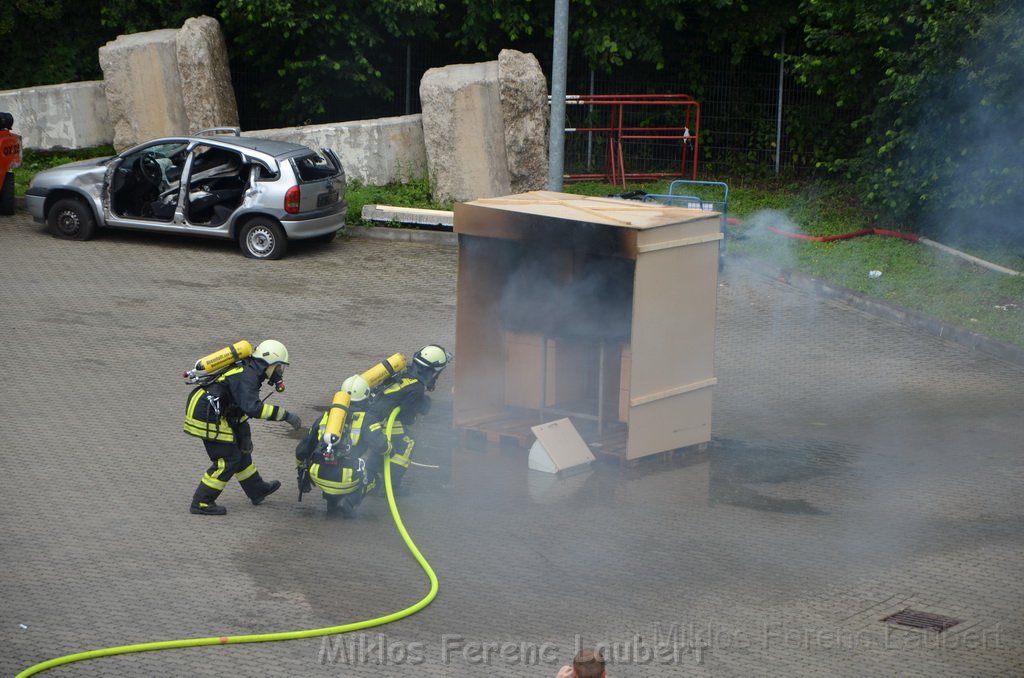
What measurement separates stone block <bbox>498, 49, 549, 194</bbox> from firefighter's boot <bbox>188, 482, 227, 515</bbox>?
10.8m

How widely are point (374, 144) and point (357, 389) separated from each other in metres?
11.6

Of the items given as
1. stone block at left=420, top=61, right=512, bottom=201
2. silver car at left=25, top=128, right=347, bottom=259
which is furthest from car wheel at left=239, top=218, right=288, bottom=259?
stone block at left=420, top=61, right=512, bottom=201

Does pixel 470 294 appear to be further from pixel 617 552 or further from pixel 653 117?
pixel 653 117

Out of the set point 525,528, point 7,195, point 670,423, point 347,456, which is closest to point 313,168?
point 7,195

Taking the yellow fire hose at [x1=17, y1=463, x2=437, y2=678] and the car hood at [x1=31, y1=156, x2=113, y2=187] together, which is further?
the car hood at [x1=31, y1=156, x2=113, y2=187]

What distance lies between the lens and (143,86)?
20688mm

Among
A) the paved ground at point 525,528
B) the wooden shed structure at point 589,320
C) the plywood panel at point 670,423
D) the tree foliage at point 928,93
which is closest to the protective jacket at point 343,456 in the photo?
the paved ground at point 525,528

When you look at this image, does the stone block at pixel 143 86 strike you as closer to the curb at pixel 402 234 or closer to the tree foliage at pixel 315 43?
the tree foliage at pixel 315 43

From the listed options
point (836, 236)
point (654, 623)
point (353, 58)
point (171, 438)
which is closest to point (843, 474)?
point (654, 623)

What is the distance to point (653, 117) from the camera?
903 inches

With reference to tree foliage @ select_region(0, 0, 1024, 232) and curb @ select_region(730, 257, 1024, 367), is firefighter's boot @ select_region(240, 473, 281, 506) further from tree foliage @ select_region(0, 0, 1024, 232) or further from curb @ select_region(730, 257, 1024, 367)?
tree foliage @ select_region(0, 0, 1024, 232)

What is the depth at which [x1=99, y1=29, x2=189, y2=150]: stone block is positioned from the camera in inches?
807

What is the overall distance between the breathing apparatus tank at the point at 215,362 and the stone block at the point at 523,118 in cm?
1062

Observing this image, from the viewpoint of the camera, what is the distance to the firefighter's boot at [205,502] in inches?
340
